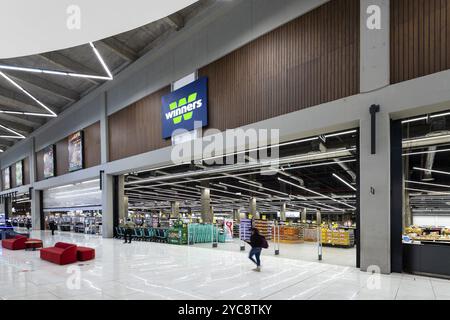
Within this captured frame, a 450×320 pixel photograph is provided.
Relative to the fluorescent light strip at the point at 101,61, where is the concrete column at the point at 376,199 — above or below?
below

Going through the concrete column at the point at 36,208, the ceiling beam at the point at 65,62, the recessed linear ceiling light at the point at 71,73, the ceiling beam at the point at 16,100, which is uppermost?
the ceiling beam at the point at 65,62

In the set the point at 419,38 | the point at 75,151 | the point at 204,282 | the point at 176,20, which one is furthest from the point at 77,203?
the point at 419,38

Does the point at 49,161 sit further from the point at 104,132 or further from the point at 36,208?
the point at 104,132

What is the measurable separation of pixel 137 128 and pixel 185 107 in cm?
478

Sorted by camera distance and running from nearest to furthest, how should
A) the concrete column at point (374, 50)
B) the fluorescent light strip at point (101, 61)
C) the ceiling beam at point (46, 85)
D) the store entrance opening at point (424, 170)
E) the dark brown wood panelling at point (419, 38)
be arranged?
the dark brown wood panelling at point (419, 38), the store entrance opening at point (424, 170), the concrete column at point (374, 50), the fluorescent light strip at point (101, 61), the ceiling beam at point (46, 85)

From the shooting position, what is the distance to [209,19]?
13.9m

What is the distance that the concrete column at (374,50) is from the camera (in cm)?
853

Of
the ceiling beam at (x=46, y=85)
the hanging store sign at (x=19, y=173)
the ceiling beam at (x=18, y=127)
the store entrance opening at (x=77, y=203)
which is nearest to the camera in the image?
the ceiling beam at (x=46, y=85)

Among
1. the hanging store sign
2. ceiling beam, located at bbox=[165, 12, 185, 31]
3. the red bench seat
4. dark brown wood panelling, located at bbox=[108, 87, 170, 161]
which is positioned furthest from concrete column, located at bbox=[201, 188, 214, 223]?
the hanging store sign

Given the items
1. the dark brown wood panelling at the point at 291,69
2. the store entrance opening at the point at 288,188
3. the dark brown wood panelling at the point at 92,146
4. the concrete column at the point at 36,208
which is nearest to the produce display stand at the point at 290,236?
the store entrance opening at the point at 288,188

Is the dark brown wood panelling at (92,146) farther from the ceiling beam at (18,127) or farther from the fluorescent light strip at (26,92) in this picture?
the ceiling beam at (18,127)

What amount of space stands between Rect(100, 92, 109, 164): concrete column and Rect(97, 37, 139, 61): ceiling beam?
4805 millimetres

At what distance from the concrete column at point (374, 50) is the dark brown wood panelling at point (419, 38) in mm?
167
